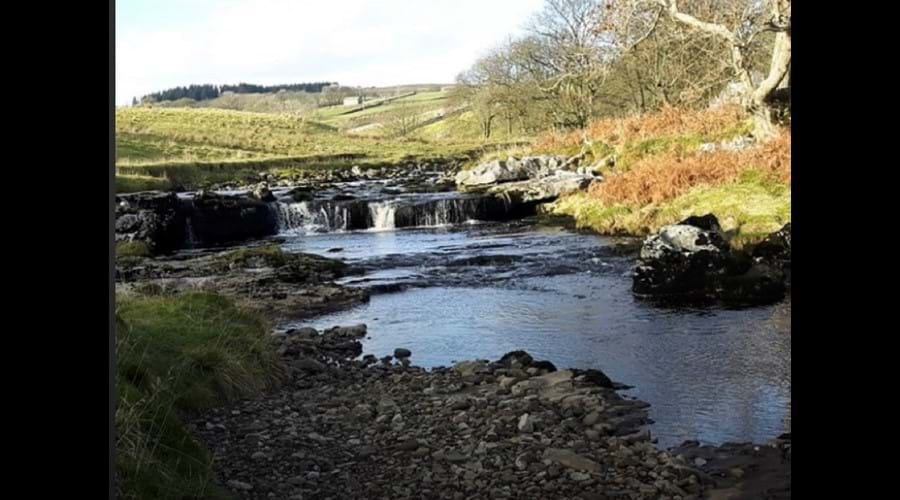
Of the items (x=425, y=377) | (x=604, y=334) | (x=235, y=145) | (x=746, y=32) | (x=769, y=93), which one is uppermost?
(x=746, y=32)

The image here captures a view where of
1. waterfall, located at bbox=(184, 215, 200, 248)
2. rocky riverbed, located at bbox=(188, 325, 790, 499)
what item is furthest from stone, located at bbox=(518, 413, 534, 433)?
waterfall, located at bbox=(184, 215, 200, 248)

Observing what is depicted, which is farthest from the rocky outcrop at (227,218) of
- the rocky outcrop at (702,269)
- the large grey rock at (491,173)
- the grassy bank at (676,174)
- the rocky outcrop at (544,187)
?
the rocky outcrop at (702,269)

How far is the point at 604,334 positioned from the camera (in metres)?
4.36

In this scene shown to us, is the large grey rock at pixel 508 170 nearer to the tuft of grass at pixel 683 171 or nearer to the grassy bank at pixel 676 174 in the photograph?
the grassy bank at pixel 676 174

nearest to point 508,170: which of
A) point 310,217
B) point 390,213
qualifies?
point 390,213

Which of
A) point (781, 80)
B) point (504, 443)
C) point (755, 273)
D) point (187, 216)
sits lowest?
point (504, 443)

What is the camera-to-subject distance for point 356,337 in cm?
450

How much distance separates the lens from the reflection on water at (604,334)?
11.8 ft

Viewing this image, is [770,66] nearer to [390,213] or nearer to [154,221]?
[390,213]

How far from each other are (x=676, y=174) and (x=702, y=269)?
0.74 meters

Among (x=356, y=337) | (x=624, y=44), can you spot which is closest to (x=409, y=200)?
Result: (x=356, y=337)

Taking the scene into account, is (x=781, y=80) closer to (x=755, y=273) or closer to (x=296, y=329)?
(x=755, y=273)
